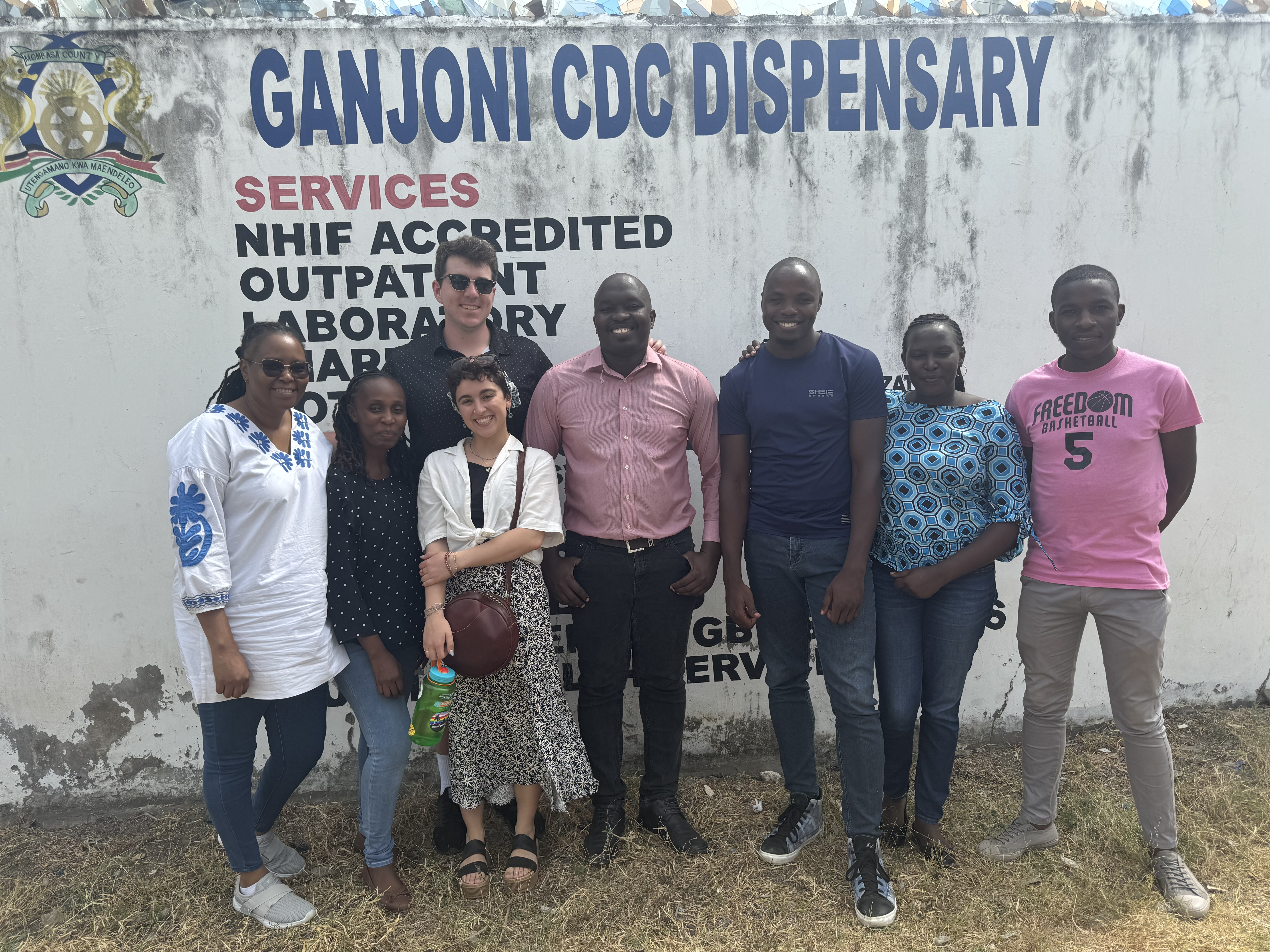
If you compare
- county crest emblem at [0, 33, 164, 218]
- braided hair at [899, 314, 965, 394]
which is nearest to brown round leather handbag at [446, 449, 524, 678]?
braided hair at [899, 314, 965, 394]

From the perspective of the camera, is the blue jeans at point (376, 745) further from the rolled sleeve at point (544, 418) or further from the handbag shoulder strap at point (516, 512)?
the rolled sleeve at point (544, 418)

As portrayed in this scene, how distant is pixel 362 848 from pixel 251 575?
1.33 meters

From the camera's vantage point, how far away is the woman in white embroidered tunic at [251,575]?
2.34 metres

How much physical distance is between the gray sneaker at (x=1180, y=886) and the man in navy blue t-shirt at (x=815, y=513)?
3.02ft

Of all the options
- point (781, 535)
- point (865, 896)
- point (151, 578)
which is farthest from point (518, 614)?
point (151, 578)

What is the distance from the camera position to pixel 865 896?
8.61 feet

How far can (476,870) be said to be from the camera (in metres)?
2.81

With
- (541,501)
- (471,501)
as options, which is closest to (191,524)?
(471,501)

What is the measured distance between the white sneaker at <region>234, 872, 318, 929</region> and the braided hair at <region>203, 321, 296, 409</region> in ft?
5.38

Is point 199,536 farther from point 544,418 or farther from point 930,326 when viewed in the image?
point 930,326

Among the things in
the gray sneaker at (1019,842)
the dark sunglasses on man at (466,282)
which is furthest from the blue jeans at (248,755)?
the gray sneaker at (1019,842)

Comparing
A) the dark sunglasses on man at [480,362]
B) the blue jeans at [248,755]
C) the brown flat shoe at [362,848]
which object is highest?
the dark sunglasses on man at [480,362]

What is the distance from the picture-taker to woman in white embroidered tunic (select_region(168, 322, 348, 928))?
234cm

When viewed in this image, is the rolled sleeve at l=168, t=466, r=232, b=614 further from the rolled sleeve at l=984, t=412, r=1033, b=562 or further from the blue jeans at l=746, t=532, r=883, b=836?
the rolled sleeve at l=984, t=412, r=1033, b=562
